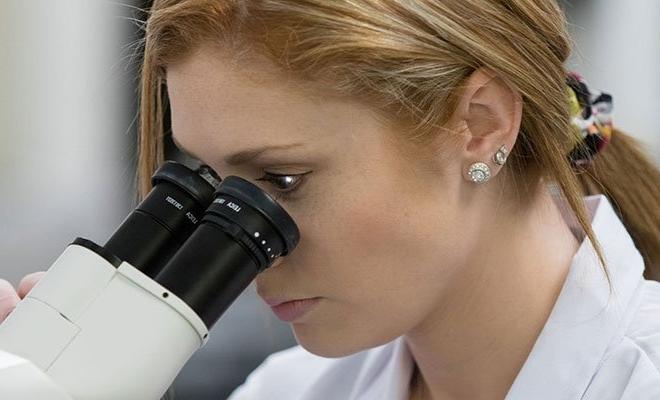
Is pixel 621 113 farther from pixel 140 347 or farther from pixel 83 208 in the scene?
pixel 140 347

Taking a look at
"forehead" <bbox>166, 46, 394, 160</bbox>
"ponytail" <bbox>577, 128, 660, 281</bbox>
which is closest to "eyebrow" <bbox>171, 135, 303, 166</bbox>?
"forehead" <bbox>166, 46, 394, 160</bbox>

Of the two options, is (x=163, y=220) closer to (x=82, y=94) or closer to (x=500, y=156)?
(x=500, y=156)

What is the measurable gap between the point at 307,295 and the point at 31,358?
366 mm

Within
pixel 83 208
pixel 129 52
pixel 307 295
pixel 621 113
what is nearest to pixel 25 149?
pixel 83 208

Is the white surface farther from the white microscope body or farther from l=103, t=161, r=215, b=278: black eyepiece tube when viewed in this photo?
l=103, t=161, r=215, b=278: black eyepiece tube

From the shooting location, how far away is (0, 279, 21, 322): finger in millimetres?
1488

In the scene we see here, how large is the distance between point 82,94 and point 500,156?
3.79 meters

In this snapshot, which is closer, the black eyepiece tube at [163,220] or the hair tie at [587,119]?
the black eyepiece tube at [163,220]

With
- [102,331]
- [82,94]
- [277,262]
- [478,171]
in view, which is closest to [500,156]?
[478,171]

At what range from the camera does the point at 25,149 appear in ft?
16.1

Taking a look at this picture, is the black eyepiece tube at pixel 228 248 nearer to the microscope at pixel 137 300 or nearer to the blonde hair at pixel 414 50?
the microscope at pixel 137 300

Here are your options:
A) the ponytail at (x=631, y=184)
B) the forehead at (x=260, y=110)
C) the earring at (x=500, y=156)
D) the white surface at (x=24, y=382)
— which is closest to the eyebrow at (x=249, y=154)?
the forehead at (x=260, y=110)

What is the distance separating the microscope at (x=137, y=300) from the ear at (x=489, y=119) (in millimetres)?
242

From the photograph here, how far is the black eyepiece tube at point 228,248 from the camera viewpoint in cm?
127
